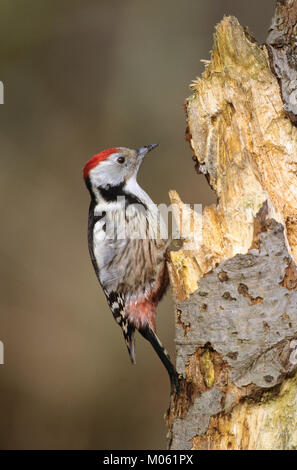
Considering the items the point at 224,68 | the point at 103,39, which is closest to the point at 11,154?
the point at 103,39

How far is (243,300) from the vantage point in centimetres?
183

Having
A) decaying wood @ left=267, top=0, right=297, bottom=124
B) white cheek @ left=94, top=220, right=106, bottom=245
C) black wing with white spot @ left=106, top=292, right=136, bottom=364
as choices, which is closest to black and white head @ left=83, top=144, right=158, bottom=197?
white cheek @ left=94, top=220, right=106, bottom=245

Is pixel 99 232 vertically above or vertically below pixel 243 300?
above

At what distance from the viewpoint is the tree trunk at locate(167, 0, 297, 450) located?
5.91ft

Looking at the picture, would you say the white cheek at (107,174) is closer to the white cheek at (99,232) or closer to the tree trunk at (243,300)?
the white cheek at (99,232)

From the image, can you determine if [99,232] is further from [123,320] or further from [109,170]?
[123,320]

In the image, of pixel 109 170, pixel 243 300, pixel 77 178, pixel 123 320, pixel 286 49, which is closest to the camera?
pixel 243 300

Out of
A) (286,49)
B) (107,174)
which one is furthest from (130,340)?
(286,49)

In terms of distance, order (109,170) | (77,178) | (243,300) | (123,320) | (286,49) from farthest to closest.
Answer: (77,178) → (109,170) → (123,320) → (286,49) → (243,300)

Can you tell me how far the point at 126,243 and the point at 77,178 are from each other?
1948 mm

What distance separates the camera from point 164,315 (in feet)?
14.3

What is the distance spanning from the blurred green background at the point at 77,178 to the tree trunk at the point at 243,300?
2.18 m

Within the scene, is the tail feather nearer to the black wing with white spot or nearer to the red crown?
the black wing with white spot
